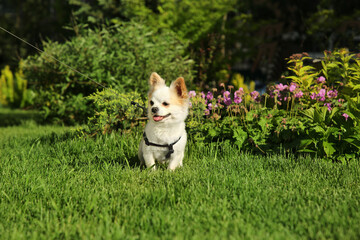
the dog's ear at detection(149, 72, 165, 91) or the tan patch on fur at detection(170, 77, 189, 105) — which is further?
the dog's ear at detection(149, 72, 165, 91)

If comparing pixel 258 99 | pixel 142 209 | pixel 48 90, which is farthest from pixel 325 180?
pixel 48 90

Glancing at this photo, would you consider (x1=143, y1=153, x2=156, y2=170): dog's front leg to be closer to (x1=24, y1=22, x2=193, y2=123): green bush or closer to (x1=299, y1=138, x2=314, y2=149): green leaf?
(x1=299, y1=138, x2=314, y2=149): green leaf

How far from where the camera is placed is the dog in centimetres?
358

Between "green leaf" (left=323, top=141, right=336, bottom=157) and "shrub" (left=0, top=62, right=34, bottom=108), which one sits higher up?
"green leaf" (left=323, top=141, right=336, bottom=157)

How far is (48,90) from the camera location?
7934 mm

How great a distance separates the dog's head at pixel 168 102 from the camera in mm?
3553

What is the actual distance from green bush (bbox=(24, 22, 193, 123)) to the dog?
319 cm

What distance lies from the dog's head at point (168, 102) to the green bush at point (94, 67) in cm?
327

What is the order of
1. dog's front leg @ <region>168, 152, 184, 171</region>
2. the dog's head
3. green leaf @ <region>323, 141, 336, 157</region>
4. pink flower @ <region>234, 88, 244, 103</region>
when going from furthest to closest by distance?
pink flower @ <region>234, 88, 244, 103</region> → green leaf @ <region>323, 141, 336, 157</region> → dog's front leg @ <region>168, 152, 184, 171</region> → the dog's head

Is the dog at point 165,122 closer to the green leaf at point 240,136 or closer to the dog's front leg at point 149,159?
the dog's front leg at point 149,159

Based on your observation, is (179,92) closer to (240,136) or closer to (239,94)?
(239,94)

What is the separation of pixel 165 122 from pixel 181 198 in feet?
2.80

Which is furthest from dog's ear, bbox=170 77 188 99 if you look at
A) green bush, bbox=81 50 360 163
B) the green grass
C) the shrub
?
the shrub

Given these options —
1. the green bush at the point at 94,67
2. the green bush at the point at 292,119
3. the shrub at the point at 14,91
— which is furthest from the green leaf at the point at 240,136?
the shrub at the point at 14,91
